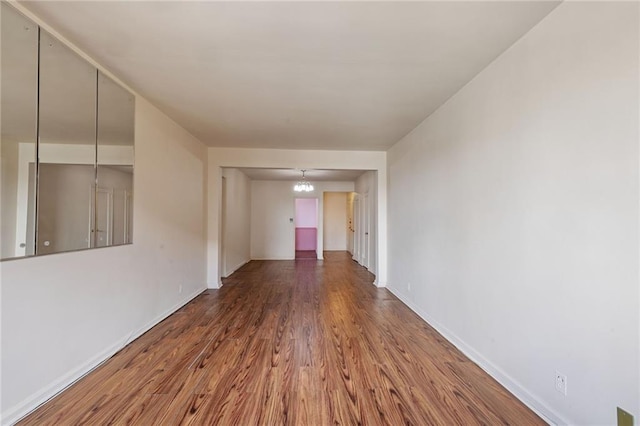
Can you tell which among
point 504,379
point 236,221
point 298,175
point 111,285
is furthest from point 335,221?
point 504,379

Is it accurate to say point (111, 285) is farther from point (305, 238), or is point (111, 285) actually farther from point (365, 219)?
point (305, 238)

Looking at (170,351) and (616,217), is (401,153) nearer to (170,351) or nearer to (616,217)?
(616,217)

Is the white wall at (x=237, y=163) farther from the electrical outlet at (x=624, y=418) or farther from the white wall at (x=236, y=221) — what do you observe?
the electrical outlet at (x=624, y=418)

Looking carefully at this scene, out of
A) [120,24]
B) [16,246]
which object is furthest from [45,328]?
[120,24]

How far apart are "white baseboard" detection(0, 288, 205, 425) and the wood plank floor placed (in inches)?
2.0

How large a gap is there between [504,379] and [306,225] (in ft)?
30.8

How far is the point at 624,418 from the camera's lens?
Answer: 1.30 m

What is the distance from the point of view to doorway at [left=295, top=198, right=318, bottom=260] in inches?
431

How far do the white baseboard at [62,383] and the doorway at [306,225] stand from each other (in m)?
8.06

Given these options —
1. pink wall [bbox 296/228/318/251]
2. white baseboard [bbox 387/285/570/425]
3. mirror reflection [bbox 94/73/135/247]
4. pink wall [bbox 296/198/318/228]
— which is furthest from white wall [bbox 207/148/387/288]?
pink wall [bbox 296/198/318/228]

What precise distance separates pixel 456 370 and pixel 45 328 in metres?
3.10

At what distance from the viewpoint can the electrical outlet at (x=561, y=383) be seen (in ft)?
5.18

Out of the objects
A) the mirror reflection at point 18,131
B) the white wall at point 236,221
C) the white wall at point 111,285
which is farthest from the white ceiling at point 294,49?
the white wall at point 236,221

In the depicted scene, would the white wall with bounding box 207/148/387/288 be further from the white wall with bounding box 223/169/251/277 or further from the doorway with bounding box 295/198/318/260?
the doorway with bounding box 295/198/318/260
